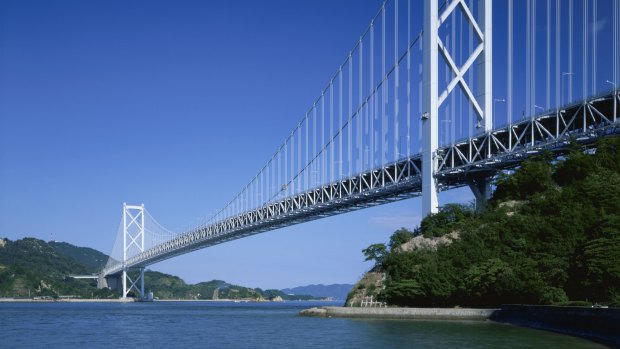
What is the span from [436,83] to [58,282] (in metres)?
103

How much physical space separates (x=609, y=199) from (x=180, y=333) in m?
18.6

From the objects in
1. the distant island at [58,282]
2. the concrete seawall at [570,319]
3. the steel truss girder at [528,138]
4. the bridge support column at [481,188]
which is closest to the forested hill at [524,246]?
the bridge support column at [481,188]

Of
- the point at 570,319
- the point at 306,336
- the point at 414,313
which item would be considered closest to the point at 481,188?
the point at 414,313

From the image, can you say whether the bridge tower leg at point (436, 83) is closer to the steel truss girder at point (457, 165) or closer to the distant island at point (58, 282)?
the steel truss girder at point (457, 165)

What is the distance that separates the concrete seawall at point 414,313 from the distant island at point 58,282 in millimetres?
80080

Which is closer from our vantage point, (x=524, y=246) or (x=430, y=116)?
(x=524, y=246)

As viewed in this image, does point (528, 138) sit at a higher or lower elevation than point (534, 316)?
higher

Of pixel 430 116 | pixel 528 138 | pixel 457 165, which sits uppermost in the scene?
pixel 430 116

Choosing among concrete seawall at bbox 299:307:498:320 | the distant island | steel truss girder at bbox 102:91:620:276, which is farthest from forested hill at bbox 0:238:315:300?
concrete seawall at bbox 299:307:498:320

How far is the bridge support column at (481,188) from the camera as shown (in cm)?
4405

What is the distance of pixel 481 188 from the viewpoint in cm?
4428

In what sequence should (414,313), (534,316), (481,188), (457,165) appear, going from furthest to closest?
(481,188) < (457,165) < (414,313) < (534,316)

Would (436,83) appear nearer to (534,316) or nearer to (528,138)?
(528,138)

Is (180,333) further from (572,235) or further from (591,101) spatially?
(591,101)
